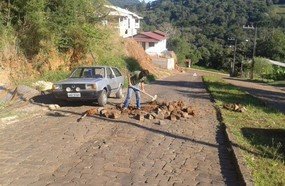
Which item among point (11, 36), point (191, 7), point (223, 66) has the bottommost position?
point (223, 66)

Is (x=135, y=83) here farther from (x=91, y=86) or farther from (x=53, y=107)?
(x=53, y=107)

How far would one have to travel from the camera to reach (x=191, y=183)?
257 inches

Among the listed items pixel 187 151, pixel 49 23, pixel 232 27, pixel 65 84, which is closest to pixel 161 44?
pixel 232 27

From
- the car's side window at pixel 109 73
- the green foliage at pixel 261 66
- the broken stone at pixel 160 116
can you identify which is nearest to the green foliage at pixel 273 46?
the green foliage at pixel 261 66

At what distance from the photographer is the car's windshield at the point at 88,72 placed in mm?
14213

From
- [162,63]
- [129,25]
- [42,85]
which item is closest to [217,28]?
[129,25]

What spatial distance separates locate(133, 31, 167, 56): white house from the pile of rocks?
49529 millimetres

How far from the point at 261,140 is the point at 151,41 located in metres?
54.8

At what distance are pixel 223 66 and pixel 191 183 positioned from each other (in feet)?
245

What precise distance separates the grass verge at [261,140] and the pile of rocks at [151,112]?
1.34m

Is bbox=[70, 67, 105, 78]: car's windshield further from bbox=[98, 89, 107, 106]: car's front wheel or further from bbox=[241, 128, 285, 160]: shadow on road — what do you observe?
bbox=[241, 128, 285, 160]: shadow on road

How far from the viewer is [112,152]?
26.2 ft

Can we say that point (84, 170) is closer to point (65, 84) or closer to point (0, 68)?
point (65, 84)

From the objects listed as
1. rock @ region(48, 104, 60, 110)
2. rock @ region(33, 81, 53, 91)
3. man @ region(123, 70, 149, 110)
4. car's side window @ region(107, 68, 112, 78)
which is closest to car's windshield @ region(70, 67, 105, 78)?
car's side window @ region(107, 68, 112, 78)
